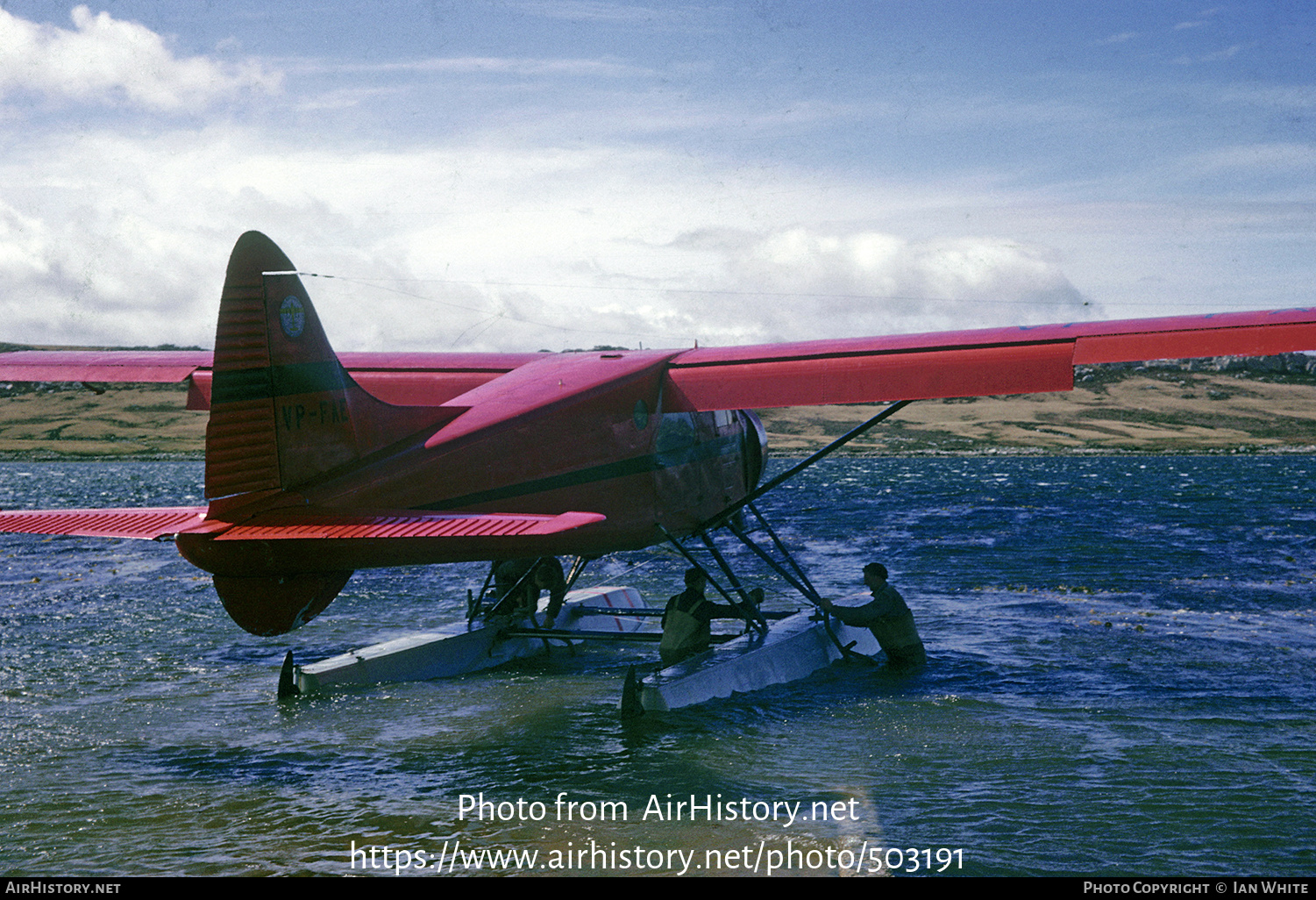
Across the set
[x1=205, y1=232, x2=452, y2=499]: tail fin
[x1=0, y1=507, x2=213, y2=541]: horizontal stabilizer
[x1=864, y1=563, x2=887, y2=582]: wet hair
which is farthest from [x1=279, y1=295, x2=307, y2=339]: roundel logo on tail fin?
[x1=864, y1=563, x2=887, y2=582]: wet hair

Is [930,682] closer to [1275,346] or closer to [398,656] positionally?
[1275,346]

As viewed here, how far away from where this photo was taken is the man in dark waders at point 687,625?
1200 cm

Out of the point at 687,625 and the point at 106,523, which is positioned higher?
the point at 106,523

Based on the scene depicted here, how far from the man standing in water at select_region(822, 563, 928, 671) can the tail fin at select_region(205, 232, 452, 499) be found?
683 centimetres

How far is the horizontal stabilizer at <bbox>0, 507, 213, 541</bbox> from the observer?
7973mm

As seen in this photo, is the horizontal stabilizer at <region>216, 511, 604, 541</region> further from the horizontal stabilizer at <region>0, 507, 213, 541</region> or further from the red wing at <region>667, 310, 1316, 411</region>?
the red wing at <region>667, 310, 1316, 411</region>

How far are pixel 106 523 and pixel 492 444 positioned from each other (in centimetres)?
322

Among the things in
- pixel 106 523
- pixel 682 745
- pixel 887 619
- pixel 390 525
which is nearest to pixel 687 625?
pixel 682 745

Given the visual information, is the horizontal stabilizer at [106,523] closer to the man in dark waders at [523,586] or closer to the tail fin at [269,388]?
the tail fin at [269,388]

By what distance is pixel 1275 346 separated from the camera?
9.85 meters

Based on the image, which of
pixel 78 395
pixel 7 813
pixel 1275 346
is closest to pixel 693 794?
pixel 7 813

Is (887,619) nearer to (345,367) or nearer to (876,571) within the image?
(876,571)

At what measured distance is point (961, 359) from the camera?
10.7m
